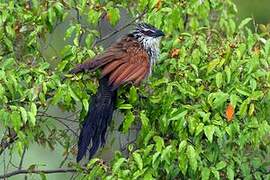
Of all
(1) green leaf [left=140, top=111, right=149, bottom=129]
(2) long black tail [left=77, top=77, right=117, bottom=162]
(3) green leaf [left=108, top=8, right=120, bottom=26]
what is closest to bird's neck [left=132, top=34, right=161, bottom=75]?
(3) green leaf [left=108, top=8, right=120, bottom=26]

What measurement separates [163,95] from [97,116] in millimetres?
418

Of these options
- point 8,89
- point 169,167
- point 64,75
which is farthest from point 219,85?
point 8,89

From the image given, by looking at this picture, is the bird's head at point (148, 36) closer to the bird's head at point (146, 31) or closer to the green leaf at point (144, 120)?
the bird's head at point (146, 31)

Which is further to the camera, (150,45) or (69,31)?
(150,45)

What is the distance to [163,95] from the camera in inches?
173

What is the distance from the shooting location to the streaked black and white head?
16.1 ft

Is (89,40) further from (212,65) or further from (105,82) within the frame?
(212,65)

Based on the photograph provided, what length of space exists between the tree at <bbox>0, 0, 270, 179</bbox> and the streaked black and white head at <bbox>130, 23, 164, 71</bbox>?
0.05m

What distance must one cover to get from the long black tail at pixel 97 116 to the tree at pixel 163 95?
2.9 inches

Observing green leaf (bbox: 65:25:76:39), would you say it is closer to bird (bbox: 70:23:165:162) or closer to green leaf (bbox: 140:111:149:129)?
bird (bbox: 70:23:165:162)

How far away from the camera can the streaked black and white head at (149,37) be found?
16.1 ft

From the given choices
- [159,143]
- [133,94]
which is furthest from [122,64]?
[159,143]

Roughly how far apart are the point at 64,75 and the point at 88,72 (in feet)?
0.46

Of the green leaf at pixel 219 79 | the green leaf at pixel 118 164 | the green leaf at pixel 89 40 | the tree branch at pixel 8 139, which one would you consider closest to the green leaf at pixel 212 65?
the green leaf at pixel 219 79
